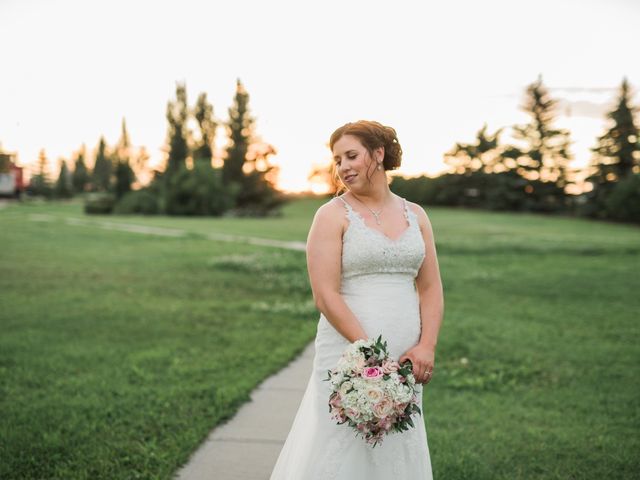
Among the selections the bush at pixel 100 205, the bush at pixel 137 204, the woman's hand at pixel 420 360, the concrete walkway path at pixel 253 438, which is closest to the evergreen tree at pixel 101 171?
the bush at pixel 137 204

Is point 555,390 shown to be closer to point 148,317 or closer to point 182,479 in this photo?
point 182,479

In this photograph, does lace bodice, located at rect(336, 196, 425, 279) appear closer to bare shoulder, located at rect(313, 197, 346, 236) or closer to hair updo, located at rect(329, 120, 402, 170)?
bare shoulder, located at rect(313, 197, 346, 236)

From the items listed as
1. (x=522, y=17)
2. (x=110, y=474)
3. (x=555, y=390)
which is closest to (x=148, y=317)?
(x=110, y=474)

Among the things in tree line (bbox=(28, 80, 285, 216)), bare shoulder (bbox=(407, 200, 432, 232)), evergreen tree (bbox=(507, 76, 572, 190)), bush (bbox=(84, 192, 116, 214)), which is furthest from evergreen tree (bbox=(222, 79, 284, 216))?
bare shoulder (bbox=(407, 200, 432, 232))

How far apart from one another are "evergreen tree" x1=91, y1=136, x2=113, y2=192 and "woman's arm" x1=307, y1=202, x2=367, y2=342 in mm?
107143

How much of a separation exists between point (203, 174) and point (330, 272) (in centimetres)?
5017

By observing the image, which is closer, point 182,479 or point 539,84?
point 182,479

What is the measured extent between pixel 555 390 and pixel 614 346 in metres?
2.33

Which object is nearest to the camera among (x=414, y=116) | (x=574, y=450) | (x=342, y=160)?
(x=342, y=160)

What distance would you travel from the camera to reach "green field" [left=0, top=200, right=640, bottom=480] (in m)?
4.34

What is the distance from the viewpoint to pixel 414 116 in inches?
715

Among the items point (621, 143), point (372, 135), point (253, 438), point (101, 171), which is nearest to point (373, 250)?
point (372, 135)

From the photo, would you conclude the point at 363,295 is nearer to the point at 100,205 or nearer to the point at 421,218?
the point at 421,218

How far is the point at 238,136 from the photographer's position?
59469mm
